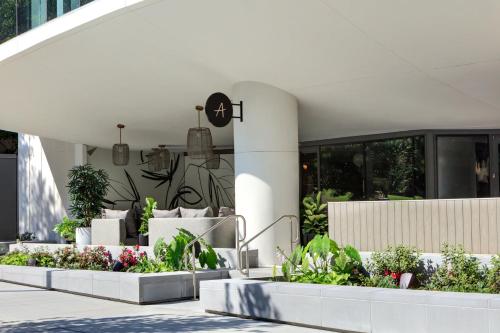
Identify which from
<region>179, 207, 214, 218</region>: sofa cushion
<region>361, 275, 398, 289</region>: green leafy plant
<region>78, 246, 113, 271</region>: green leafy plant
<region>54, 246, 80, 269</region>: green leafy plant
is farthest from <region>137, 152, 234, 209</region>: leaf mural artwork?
<region>361, 275, 398, 289</region>: green leafy plant

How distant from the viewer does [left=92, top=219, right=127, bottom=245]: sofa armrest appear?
16766mm

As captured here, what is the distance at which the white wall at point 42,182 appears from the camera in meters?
21.9

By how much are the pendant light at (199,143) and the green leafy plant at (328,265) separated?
21.1 feet

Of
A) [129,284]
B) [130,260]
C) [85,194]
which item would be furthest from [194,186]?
[129,284]

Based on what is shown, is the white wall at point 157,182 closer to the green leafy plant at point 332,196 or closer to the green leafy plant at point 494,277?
the green leafy plant at point 332,196

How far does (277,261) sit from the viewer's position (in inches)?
523

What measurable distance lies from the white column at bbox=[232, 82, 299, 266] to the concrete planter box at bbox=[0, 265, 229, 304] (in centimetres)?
155

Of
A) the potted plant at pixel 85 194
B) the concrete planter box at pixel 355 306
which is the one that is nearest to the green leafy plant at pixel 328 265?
the concrete planter box at pixel 355 306

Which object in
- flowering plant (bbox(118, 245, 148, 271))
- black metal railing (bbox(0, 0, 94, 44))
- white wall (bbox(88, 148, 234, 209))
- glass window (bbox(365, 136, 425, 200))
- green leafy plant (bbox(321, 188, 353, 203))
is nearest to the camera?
flowering plant (bbox(118, 245, 148, 271))

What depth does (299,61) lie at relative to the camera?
1224 centimetres

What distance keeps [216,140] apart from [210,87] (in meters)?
5.11

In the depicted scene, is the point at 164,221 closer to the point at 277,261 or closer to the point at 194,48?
the point at 277,261

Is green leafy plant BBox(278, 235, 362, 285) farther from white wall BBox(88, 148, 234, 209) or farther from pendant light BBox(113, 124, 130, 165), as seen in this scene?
white wall BBox(88, 148, 234, 209)

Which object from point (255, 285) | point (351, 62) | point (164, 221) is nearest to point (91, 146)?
point (164, 221)
